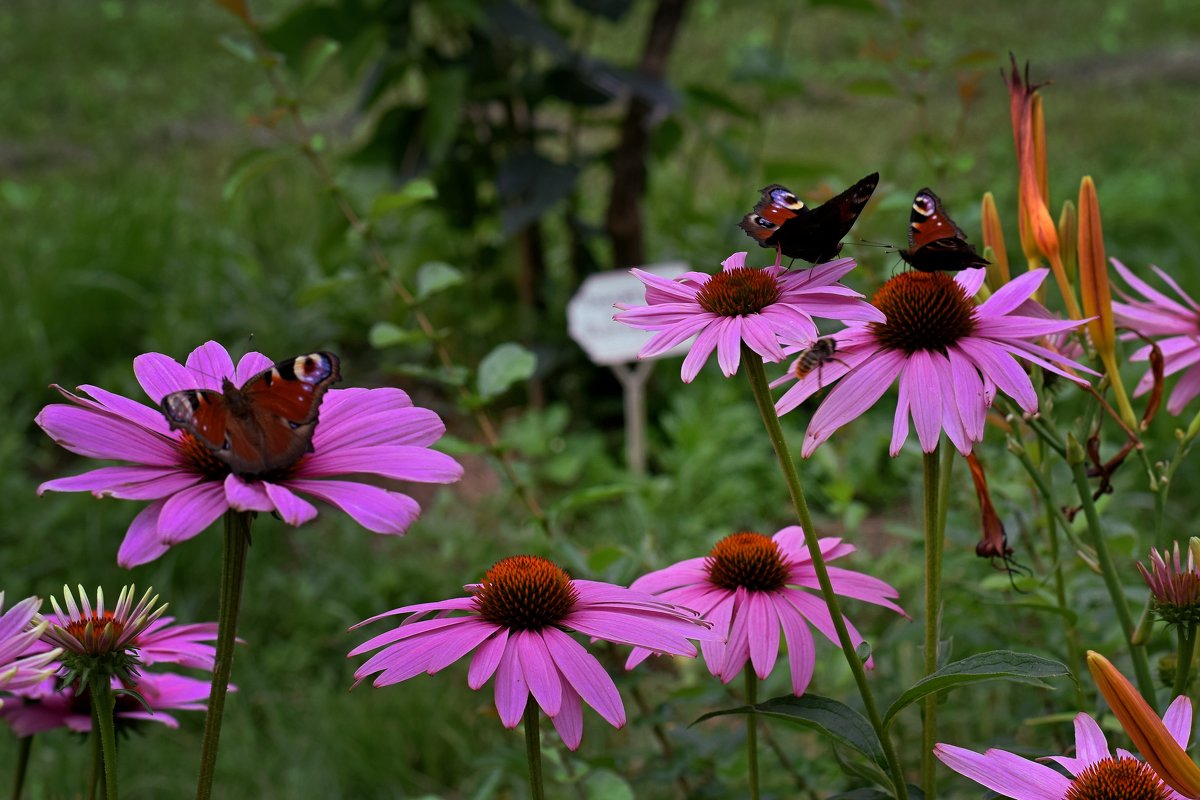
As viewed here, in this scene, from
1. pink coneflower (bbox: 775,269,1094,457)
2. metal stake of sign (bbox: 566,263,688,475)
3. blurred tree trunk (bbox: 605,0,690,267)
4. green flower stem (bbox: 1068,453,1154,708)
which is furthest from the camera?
blurred tree trunk (bbox: 605,0,690,267)

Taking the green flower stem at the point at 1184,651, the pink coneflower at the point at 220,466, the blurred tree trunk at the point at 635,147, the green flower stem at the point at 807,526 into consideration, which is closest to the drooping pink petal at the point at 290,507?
the pink coneflower at the point at 220,466

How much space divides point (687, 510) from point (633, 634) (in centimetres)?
183

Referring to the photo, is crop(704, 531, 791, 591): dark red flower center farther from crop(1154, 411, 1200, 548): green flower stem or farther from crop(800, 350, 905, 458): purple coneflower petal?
crop(1154, 411, 1200, 548): green flower stem

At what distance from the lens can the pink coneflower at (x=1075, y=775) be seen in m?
0.53

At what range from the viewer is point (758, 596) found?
2.22ft

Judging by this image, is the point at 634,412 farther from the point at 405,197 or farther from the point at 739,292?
the point at 739,292

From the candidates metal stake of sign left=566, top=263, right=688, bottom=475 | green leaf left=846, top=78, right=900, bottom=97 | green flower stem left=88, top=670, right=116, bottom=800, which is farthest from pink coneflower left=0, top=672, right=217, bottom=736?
metal stake of sign left=566, top=263, right=688, bottom=475

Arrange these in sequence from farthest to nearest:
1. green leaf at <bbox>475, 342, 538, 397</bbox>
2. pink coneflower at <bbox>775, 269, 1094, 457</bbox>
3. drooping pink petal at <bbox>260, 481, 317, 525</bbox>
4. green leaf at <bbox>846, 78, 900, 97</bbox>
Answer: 1. green leaf at <bbox>846, 78, 900, 97</bbox>
2. green leaf at <bbox>475, 342, 538, 397</bbox>
3. pink coneflower at <bbox>775, 269, 1094, 457</bbox>
4. drooping pink petal at <bbox>260, 481, 317, 525</bbox>

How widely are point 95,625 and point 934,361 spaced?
17.2 inches

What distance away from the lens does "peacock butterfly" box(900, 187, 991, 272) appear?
2.07 feet

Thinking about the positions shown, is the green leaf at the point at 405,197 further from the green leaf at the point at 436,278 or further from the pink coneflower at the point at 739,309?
the pink coneflower at the point at 739,309

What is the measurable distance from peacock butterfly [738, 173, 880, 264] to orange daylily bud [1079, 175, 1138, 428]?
153 millimetres

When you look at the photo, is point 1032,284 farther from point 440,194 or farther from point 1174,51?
point 1174,51

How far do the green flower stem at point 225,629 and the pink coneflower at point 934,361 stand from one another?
0.90ft
